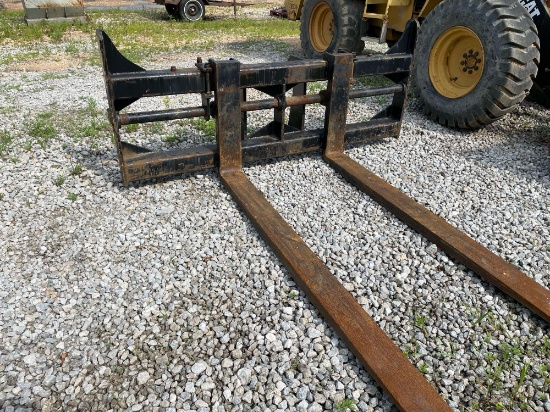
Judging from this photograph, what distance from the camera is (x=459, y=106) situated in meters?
5.16

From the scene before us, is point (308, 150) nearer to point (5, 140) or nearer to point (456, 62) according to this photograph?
point (456, 62)

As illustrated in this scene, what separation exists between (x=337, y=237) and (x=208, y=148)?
1.47 metres

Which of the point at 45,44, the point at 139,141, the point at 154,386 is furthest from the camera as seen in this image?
the point at 45,44

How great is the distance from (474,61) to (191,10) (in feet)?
39.0

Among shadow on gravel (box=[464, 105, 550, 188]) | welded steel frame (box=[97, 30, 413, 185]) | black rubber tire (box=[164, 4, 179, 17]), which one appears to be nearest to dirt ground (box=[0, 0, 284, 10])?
black rubber tire (box=[164, 4, 179, 17])

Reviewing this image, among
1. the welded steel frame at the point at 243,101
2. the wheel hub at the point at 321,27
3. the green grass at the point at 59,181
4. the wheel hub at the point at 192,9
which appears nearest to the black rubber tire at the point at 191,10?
the wheel hub at the point at 192,9

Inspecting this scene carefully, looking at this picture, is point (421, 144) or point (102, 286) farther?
point (421, 144)

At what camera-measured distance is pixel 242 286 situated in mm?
2900

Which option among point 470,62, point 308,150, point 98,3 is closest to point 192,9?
point 98,3

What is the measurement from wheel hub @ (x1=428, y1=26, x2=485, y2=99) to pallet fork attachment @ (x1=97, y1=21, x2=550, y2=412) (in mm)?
1015

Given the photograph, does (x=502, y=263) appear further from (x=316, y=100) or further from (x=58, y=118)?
(x=58, y=118)

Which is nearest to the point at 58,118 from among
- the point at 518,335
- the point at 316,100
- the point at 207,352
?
the point at 316,100

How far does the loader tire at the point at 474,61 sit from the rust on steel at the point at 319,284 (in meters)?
2.75

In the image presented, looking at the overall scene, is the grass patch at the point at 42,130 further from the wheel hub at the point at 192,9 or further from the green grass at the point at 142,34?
the wheel hub at the point at 192,9
